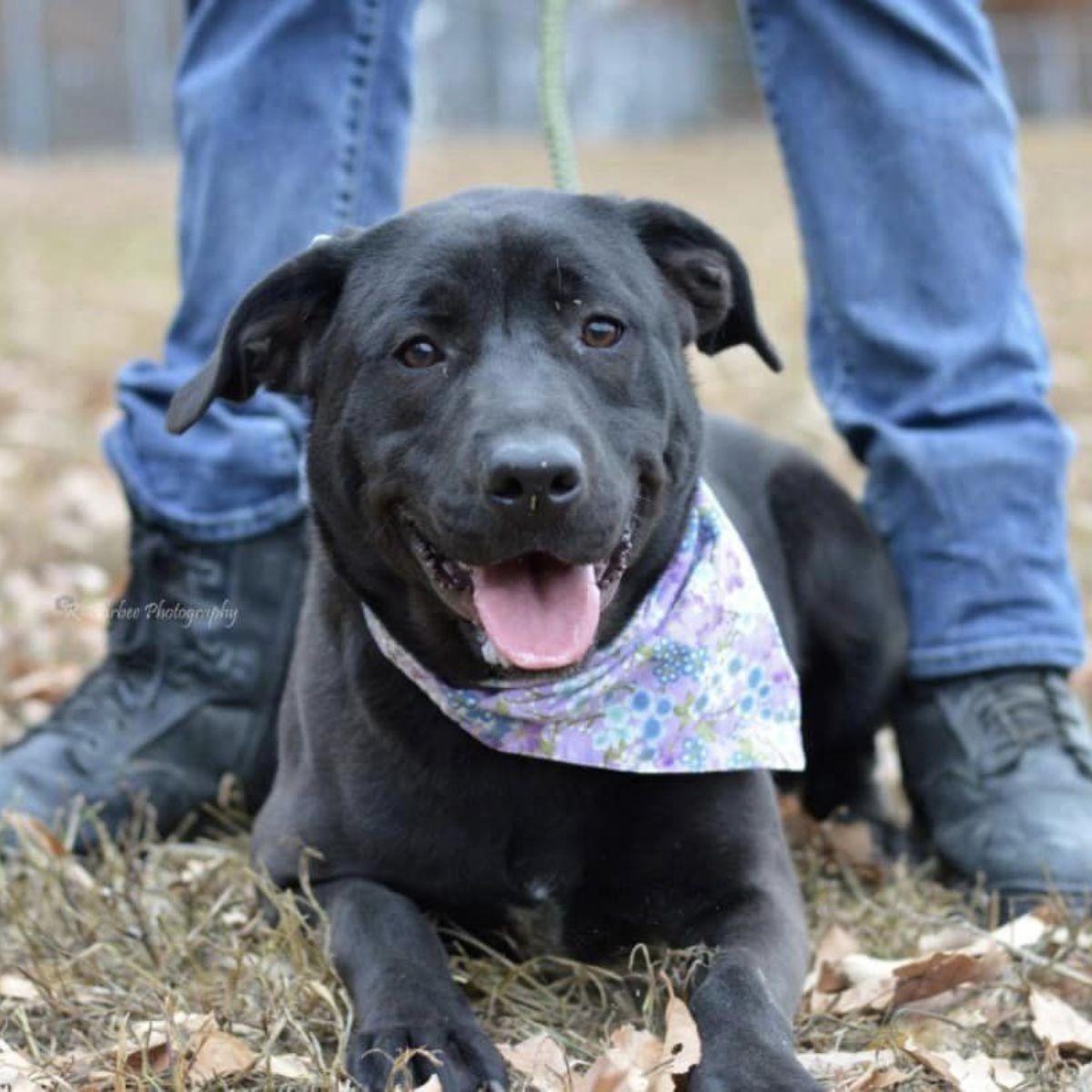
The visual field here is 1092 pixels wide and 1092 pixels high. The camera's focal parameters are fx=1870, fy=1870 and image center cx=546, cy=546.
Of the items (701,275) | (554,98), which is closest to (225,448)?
(554,98)

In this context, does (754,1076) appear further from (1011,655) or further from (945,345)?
(945,345)

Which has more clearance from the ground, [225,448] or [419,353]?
[419,353]

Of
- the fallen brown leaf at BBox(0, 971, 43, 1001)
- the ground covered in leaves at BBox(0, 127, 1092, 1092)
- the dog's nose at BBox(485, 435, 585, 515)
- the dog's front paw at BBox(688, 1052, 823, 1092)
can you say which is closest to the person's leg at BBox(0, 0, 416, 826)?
the ground covered in leaves at BBox(0, 127, 1092, 1092)

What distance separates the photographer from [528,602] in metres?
2.71

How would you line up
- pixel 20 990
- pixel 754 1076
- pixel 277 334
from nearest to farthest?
pixel 754 1076
pixel 20 990
pixel 277 334

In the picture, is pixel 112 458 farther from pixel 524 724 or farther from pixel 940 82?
pixel 940 82

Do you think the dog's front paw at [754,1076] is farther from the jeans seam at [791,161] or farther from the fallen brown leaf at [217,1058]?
the jeans seam at [791,161]

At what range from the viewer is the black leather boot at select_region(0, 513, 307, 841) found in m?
3.68

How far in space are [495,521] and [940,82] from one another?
162 centimetres

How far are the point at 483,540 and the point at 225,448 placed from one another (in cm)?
125

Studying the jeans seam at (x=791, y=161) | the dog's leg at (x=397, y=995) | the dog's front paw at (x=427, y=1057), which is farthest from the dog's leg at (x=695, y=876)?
the jeans seam at (x=791, y=161)

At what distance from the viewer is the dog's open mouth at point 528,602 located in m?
2.68

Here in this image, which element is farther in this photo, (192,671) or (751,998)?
(192,671)

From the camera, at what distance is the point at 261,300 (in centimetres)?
291
